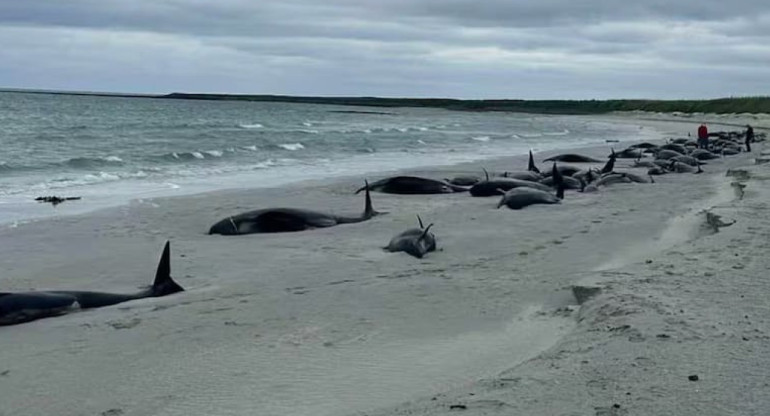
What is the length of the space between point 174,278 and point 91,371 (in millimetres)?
3202

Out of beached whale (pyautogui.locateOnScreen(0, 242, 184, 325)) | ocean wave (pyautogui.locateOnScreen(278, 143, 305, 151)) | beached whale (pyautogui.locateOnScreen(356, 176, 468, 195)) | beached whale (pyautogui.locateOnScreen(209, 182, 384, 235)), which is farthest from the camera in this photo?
ocean wave (pyautogui.locateOnScreen(278, 143, 305, 151))

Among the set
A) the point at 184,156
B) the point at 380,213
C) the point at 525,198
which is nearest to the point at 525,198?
the point at 525,198

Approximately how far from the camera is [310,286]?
9008 millimetres

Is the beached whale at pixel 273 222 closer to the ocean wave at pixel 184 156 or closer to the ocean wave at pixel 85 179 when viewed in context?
the ocean wave at pixel 85 179

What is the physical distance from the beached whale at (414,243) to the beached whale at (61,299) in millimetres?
2871

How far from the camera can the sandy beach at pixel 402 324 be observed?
5.46 meters

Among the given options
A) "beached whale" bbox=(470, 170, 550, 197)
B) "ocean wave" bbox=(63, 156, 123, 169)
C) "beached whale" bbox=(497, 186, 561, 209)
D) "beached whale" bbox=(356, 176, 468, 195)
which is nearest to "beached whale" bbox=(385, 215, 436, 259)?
"beached whale" bbox=(497, 186, 561, 209)

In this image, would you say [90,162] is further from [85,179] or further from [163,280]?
[163,280]

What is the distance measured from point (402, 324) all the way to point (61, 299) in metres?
3.05

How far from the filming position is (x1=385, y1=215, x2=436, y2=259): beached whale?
10688mm

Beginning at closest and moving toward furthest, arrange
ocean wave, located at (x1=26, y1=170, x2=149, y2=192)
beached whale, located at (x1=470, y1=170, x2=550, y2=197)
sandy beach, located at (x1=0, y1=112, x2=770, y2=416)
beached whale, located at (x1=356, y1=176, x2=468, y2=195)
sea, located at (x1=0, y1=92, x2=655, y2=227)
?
1. sandy beach, located at (x1=0, y1=112, x2=770, y2=416)
2. beached whale, located at (x1=470, y1=170, x2=550, y2=197)
3. beached whale, located at (x1=356, y1=176, x2=468, y2=195)
4. sea, located at (x1=0, y1=92, x2=655, y2=227)
5. ocean wave, located at (x1=26, y1=170, x2=149, y2=192)

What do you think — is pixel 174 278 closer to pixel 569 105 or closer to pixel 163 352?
pixel 163 352

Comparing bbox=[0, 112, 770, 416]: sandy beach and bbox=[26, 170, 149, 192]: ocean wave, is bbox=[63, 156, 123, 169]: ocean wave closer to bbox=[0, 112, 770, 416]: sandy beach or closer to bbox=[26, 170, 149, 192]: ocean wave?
bbox=[26, 170, 149, 192]: ocean wave

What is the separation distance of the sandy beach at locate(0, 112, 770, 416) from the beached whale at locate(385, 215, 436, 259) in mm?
181
